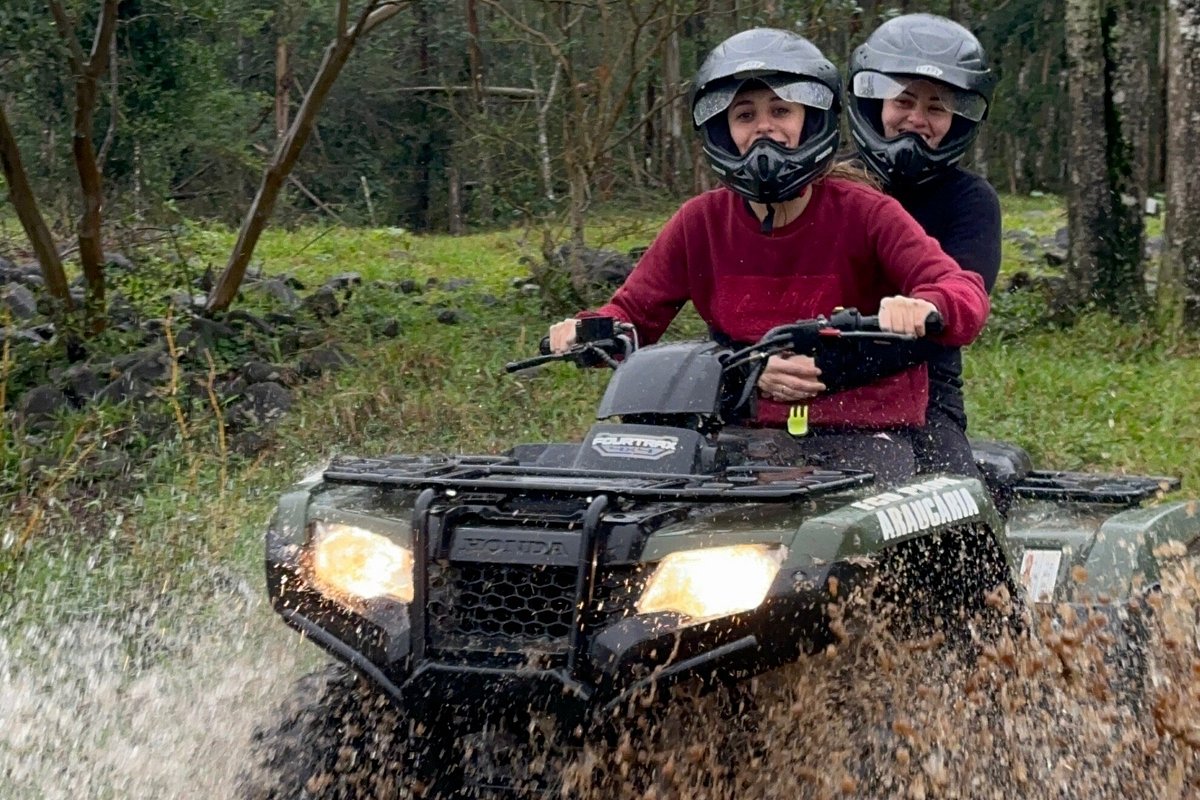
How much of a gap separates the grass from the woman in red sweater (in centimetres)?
292

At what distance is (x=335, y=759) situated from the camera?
335 centimetres

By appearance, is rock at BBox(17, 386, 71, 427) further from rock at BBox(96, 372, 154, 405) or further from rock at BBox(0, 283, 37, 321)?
rock at BBox(0, 283, 37, 321)

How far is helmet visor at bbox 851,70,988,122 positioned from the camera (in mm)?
4887

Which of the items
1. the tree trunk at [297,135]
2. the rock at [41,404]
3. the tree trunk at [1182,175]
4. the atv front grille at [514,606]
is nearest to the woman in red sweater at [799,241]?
the atv front grille at [514,606]

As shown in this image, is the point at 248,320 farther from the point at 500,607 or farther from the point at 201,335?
the point at 500,607

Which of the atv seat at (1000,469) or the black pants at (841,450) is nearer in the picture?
the black pants at (841,450)

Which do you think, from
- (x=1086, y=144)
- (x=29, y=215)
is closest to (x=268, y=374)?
(x=29, y=215)

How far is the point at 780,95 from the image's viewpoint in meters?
4.02

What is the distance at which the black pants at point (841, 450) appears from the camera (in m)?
3.79

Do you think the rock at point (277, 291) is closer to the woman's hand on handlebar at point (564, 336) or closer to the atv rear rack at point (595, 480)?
the woman's hand on handlebar at point (564, 336)

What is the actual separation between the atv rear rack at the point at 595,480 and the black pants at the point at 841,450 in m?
0.40

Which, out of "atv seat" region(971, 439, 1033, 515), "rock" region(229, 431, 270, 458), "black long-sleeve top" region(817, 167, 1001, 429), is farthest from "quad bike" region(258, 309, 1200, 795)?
"rock" region(229, 431, 270, 458)

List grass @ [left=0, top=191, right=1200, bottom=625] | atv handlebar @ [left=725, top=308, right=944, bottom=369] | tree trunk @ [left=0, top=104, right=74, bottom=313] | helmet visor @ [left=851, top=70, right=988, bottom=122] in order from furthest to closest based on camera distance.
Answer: tree trunk @ [left=0, top=104, right=74, bottom=313] < grass @ [left=0, top=191, right=1200, bottom=625] < helmet visor @ [left=851, top=70, right=988, bottom=122] < atv handlebar @ [left=725, top=308, right=944, bottom=369]

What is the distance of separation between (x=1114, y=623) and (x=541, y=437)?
543cm
